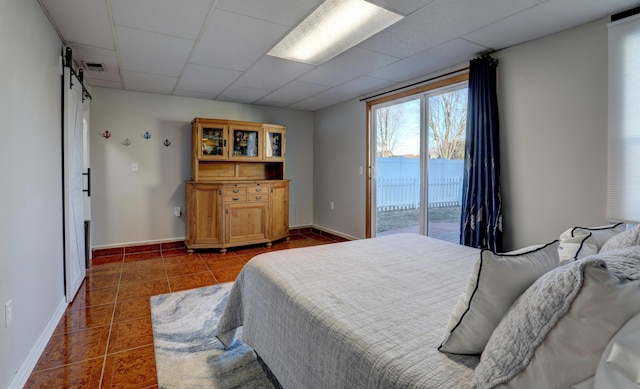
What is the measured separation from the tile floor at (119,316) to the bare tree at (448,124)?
2741 millimetres

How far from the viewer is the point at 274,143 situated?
5020mm

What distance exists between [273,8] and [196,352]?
2317 mm

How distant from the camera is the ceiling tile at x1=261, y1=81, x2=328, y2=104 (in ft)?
13.3

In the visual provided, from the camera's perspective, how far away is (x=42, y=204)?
212cm

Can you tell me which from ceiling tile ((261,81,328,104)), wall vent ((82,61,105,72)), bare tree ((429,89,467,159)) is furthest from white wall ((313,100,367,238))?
wall vent ((82,61,105,72))

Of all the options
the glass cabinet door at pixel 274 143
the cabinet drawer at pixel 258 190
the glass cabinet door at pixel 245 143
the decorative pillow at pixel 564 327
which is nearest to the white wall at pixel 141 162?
the glass cabinet door at pixel 245 143

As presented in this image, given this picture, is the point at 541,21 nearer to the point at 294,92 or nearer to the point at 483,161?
the point at 483,161

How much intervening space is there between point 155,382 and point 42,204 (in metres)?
1.42

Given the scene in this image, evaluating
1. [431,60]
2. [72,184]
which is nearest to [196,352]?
[72,184]

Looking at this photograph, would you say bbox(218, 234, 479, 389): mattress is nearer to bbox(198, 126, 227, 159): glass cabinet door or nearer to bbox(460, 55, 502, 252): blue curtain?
bbox(460, 55, 502, 252): blue curtain

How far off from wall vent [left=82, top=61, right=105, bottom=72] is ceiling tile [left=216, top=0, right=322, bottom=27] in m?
1.95

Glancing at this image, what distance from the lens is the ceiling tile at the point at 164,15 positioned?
6.89ft

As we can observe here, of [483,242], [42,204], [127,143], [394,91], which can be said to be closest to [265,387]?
[42,204]

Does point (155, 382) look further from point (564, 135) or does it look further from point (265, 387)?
point (564, 135)
